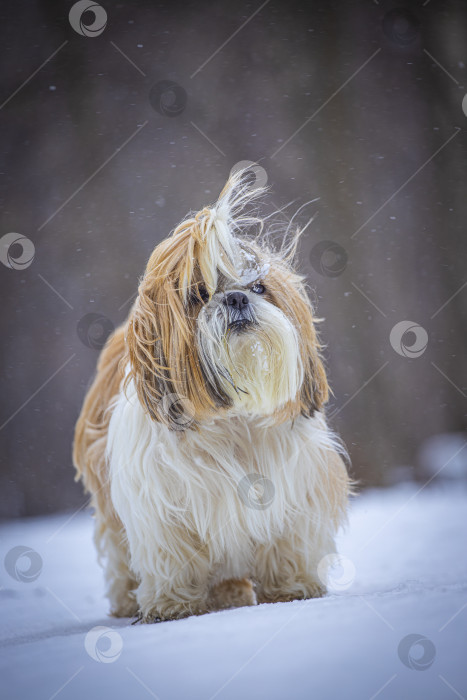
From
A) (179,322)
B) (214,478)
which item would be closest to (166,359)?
(179,322)

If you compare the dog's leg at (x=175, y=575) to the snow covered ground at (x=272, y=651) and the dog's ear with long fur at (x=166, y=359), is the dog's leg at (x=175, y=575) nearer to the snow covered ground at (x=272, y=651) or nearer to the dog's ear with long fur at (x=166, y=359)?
the snow covered ground at (x=272, y=651)

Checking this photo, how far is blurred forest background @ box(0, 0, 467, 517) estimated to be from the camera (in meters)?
4.32

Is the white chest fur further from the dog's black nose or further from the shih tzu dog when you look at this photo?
the dog's black nose

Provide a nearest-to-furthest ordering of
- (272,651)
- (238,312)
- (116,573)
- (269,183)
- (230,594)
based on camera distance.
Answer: (272,651) → (238,312) → (230,594) → (116,573) → (269,183)

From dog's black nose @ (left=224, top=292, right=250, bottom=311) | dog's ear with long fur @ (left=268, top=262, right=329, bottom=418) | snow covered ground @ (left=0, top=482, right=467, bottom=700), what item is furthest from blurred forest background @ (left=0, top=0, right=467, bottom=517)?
dog's black nose @ (left=224, top=292, right=250, bottom=311)

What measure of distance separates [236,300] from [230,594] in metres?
1.11

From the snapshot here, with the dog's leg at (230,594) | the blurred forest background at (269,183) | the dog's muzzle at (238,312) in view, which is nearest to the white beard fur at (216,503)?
the dog's leg at (230,594)

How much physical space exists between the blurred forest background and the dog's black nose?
8.17 ft

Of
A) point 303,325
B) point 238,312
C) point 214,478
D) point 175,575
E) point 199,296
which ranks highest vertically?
point 199,296

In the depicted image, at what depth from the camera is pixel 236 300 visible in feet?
6.20

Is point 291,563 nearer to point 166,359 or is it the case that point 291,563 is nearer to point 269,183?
point 166,359

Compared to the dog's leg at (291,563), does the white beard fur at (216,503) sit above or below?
above

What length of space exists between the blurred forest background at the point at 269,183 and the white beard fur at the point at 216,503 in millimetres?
2342

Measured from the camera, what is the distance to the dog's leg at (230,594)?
2363 millimetres
